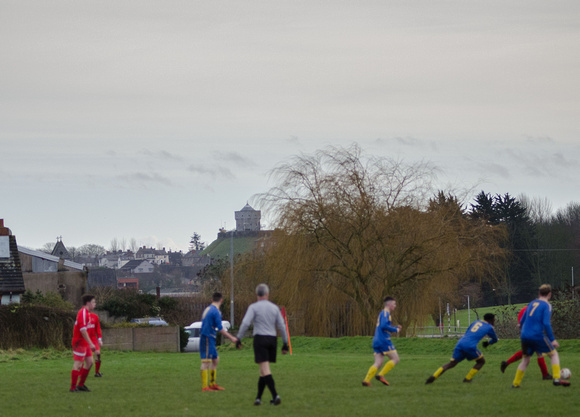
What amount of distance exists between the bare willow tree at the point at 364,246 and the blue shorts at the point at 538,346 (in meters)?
21.7

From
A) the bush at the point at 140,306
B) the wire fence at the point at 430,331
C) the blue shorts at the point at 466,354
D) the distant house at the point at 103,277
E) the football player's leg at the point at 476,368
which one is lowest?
the football player's leg at the point at 476,368

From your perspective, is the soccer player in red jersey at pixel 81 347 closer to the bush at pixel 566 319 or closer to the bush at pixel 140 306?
the bush at pixel 566 319

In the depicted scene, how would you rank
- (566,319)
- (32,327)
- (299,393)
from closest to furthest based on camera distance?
(299,393) → (566,319) → (32,327)

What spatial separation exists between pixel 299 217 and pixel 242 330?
24.5 meters

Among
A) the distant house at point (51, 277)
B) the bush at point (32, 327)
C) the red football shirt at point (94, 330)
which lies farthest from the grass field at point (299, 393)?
the distant house at point (51, 277)

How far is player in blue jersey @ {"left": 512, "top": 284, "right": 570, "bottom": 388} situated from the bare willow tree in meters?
21.7

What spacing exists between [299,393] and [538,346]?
439 centimetres

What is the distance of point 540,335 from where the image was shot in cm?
1484

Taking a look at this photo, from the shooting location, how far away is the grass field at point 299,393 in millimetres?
12375

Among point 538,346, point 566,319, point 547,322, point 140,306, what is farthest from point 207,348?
point 140,306

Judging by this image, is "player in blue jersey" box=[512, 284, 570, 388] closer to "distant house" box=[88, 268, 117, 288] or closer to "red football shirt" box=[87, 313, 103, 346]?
"red football shirt" box=[87, 313, 103, 346]

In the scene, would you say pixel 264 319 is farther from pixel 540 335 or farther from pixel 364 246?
pixel 364 246

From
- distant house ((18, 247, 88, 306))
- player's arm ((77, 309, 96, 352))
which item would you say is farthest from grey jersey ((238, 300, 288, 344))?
distant house ((18, 247, 88, 306))

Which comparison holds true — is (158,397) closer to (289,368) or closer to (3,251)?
(289,368)
